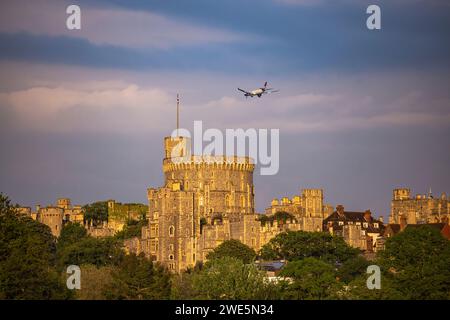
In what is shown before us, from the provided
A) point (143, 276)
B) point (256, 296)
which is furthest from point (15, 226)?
point (256, 296)

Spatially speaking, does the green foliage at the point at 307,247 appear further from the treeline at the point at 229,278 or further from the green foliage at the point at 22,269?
the green foliage at the point at 22,269

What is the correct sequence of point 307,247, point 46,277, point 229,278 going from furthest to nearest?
1. point 307,247
2. point 229,278
3. point 46,277

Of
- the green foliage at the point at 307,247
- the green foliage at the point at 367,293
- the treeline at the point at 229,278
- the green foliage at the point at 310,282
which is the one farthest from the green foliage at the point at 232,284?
the green foliage at the point at 307,247

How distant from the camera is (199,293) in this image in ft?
392

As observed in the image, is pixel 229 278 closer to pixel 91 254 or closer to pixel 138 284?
pixel 138 284

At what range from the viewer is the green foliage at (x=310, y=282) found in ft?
392

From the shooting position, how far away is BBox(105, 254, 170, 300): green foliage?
12059 centimetres

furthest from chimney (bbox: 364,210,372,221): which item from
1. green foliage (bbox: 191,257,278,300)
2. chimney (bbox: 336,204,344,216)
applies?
green foliage (bbox: 191,257,278,300)

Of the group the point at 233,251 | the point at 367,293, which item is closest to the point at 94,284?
the point at 367,293

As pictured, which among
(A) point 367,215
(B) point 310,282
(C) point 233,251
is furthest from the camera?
(A) point 367,215

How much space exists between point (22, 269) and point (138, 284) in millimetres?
10279

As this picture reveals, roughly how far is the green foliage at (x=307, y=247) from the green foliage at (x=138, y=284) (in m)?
41.8

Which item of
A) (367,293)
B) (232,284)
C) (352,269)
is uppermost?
(352,269)

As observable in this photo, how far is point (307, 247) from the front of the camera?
170 meters
